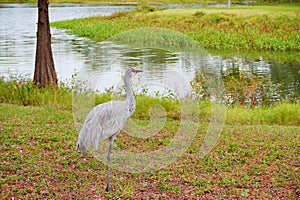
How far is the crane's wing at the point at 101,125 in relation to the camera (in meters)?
6.26

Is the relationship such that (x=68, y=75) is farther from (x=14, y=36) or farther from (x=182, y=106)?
(x=14, y=36)

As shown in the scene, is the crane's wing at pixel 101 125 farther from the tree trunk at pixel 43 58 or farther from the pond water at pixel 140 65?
the tree trunk at pixel 43 58

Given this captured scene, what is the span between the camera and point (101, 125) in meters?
6.28

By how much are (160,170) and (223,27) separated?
2570 centimetres

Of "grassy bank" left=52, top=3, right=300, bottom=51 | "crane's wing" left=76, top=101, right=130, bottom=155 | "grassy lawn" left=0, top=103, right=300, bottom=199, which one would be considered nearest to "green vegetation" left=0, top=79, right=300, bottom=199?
"grassy lawn" left=0, top=103, right=300, bottom=199

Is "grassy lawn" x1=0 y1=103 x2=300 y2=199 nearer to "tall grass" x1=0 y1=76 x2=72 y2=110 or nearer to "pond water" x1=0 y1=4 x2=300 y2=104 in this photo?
"tall grass" x1=0 y1=76 x2=72 y2=110

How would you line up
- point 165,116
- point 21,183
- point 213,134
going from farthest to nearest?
point 165,116 → point 213,134 → point 21,183

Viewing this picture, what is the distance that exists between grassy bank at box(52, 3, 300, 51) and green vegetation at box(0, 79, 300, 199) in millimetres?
17148

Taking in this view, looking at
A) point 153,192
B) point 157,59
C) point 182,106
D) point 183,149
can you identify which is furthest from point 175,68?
point 153,192

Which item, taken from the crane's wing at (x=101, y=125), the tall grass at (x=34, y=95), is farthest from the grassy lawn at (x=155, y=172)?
the tall grass at (x=34, y=95)

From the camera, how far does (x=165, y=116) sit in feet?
38.0

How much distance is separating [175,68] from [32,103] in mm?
7279

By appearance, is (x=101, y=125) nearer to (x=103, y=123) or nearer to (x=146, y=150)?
(x=103, y=123)

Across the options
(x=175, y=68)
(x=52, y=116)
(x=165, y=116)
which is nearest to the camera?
(x=52, y=116)
